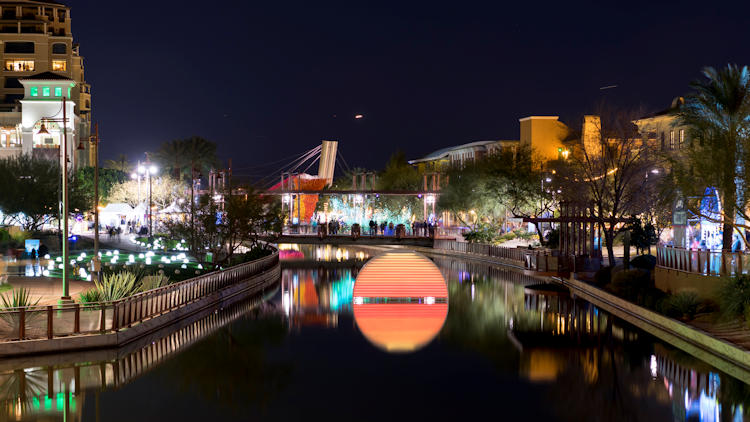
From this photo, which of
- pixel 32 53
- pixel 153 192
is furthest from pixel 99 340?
pixel 32 53

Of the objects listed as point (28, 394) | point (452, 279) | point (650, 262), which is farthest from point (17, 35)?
point (28, 394)

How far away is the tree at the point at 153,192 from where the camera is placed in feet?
297

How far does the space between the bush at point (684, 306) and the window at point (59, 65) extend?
381ft

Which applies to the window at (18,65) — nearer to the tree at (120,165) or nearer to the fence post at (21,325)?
the tree at (120,165)

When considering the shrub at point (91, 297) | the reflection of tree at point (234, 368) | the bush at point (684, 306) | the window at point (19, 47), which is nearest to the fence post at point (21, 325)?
the shrub at point (91, 297)

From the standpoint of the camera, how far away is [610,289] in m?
33.6

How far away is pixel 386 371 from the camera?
2034 cm

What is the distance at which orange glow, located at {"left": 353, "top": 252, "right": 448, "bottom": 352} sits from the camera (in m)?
28.6

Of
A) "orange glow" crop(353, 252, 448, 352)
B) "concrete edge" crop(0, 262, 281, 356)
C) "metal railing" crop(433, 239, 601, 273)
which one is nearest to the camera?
"concrete edge" crop(0, 262, 281, 356)

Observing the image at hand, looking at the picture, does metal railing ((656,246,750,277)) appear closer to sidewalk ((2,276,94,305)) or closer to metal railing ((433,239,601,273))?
metal railing ((433,239,601,273))

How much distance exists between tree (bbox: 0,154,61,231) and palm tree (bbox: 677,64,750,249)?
1673 inches

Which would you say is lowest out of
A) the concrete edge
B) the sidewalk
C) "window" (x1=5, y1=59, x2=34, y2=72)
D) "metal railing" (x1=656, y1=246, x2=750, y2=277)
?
the concrete edge

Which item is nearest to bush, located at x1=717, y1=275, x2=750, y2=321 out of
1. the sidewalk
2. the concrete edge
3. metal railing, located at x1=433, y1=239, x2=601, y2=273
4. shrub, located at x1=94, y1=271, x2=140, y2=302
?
the concrete edge

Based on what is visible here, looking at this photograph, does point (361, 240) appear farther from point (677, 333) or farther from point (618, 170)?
point (677, 333)
